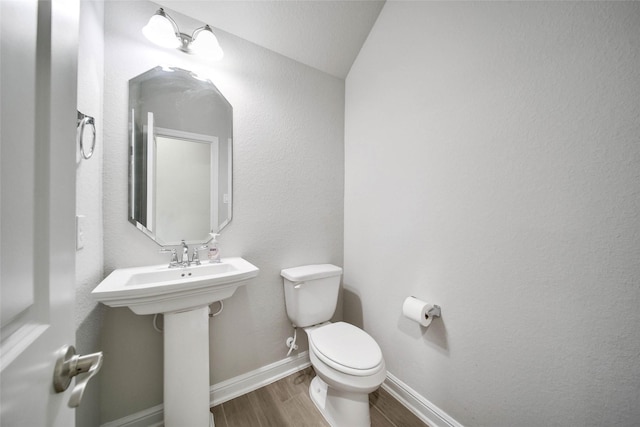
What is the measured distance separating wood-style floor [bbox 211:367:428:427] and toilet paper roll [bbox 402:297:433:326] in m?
0.59

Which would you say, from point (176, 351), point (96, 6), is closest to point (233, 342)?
point (176, 351)

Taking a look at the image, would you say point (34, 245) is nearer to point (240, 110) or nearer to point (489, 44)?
point (240, 110)

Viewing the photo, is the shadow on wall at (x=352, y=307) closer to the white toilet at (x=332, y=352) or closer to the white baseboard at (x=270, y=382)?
the white toilet at (x=332, y=352)

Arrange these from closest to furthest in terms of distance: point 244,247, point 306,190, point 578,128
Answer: point 578,128 < point 244,247 < point 306,190

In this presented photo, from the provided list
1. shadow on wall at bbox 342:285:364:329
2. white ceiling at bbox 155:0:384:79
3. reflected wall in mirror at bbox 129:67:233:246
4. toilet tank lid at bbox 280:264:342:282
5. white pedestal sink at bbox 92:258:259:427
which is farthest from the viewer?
shadow on wall at bbox 342:285:364:329

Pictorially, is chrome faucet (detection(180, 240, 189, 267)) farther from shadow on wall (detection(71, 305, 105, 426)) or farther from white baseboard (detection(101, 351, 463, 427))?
white baseboard (detection(101, 351, 463, 427))

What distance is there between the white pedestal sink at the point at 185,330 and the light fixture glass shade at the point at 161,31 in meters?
1.17

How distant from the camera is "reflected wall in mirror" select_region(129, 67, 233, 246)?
1182mm

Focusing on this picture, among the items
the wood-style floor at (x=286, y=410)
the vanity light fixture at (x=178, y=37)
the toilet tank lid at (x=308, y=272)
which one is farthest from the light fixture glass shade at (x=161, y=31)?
the wood-style floor at (x=286, y=410)

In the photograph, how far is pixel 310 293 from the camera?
4.94 ft

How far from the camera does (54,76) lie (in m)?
0.38

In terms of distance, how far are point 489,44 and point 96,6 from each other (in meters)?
1.77

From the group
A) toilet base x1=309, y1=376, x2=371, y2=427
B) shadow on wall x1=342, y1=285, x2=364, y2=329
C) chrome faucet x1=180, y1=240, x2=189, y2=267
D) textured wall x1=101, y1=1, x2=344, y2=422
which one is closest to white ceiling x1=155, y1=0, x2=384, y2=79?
textured wall x1=101, y1=1, x2=344, y2=422

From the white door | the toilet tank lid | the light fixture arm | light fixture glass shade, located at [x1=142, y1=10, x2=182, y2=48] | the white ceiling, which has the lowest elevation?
the toilet tank lid
